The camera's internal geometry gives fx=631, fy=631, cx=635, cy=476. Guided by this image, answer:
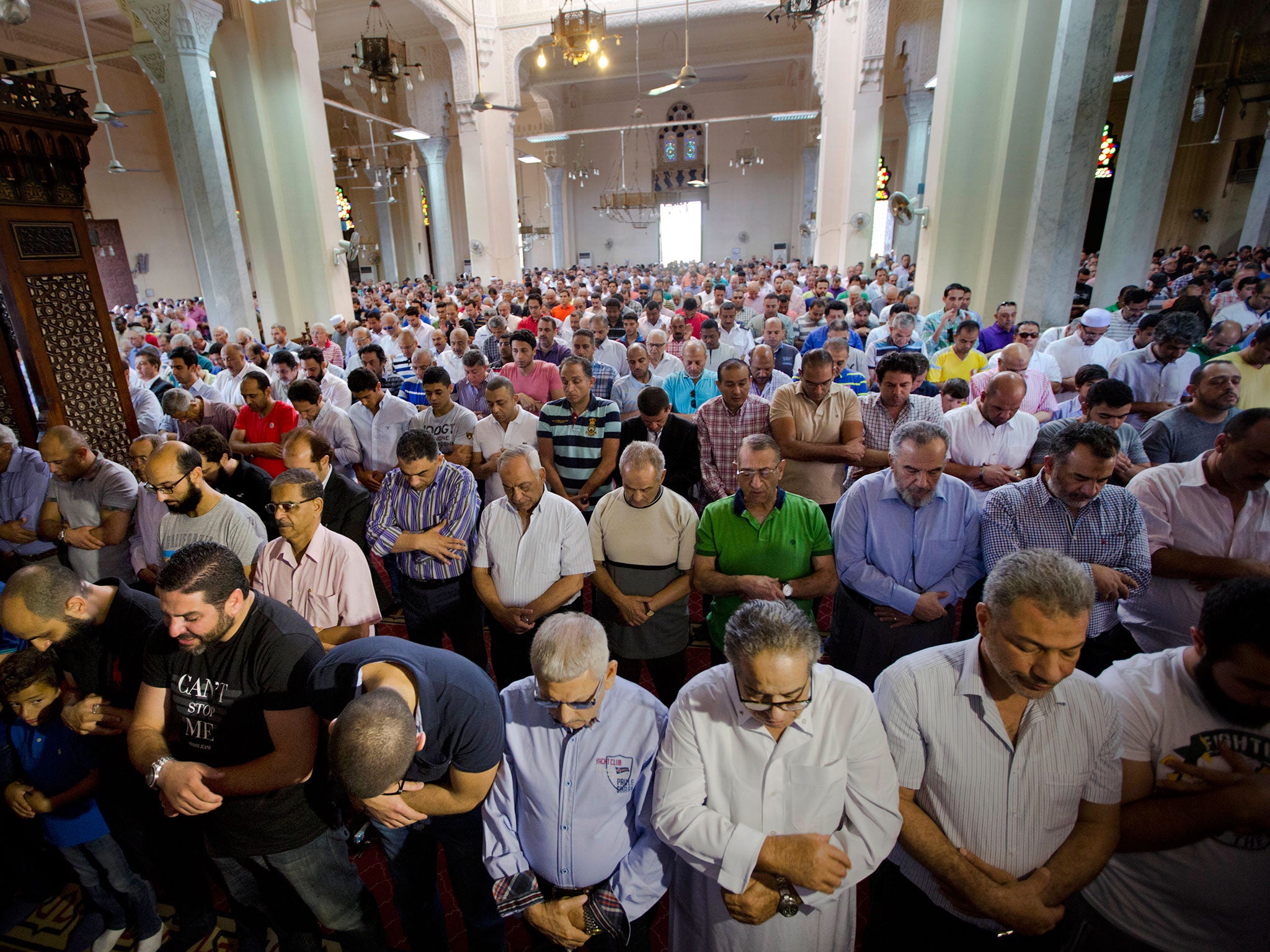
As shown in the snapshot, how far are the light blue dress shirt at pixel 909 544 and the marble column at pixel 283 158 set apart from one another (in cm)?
948

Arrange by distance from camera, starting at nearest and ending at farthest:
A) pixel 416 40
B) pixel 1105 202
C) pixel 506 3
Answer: pixel 506 3 → pixel 416 40 → pixel 1105 202

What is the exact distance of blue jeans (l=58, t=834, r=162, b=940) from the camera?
2285mm

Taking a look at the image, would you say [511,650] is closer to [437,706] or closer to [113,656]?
[437,706]

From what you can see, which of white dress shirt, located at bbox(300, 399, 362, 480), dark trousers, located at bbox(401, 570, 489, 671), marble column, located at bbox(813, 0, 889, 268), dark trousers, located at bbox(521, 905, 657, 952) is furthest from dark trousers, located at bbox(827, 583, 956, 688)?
marble column, located at bbox(813, 0, 889, 268)

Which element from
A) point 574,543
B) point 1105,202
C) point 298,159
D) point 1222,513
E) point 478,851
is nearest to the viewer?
point 478,851

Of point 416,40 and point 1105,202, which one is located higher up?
point 416,40

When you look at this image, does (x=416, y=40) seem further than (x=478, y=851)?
Yes

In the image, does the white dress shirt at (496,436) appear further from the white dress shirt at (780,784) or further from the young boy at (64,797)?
the white dress shirt at (780,784)

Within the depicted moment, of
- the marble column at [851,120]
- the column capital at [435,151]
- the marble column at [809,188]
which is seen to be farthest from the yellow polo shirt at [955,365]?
the marble column at [809,188]

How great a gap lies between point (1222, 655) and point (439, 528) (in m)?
2.73

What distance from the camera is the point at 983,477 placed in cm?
339

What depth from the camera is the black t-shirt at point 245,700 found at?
1.85m

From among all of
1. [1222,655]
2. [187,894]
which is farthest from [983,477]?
[187,894]

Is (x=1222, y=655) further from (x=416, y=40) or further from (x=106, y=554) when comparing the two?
(x=416, y=40)
